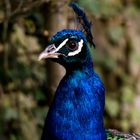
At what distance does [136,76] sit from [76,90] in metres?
3.69

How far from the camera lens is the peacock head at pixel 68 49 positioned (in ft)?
11.1

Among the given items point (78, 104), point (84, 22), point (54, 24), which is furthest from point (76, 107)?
point (54, 24)

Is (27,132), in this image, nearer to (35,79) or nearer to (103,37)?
(35,79)

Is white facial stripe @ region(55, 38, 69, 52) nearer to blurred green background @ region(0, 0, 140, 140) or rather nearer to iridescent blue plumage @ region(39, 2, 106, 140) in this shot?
iridescent blue plumage @ region(39, 2, 106, 140)

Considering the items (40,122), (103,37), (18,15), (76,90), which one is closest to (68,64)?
(76,90)

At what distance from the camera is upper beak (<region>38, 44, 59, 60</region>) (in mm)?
3355

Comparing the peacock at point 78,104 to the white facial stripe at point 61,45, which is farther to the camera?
the peacock at point 78,104

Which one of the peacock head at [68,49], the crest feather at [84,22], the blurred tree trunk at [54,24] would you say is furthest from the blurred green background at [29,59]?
the peacock head at [68,49]

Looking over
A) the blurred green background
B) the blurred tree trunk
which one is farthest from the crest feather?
the blurred tree trunk

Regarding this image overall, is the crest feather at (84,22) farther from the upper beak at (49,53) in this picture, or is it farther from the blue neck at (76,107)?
the upper beak at (49,53)

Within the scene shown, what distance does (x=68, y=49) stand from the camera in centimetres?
343

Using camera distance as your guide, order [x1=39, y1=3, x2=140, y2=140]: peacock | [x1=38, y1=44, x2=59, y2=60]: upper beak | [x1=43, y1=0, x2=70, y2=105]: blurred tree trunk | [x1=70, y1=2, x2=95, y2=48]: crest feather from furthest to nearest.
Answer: [x1=43, y1=0, x2=70, y2=105]: blurred tree trunk, [x1=70, y1=2, x2=95, y2=48]: crest feather, [x1=39, y1=3, x2=140, y2=140]: peacock, [x1=38, y1=44, x2=59, y2=60]: upper beak

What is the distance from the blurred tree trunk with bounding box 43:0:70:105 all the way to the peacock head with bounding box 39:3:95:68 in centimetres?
106

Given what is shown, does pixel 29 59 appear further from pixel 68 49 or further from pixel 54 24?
pixel 68 49
